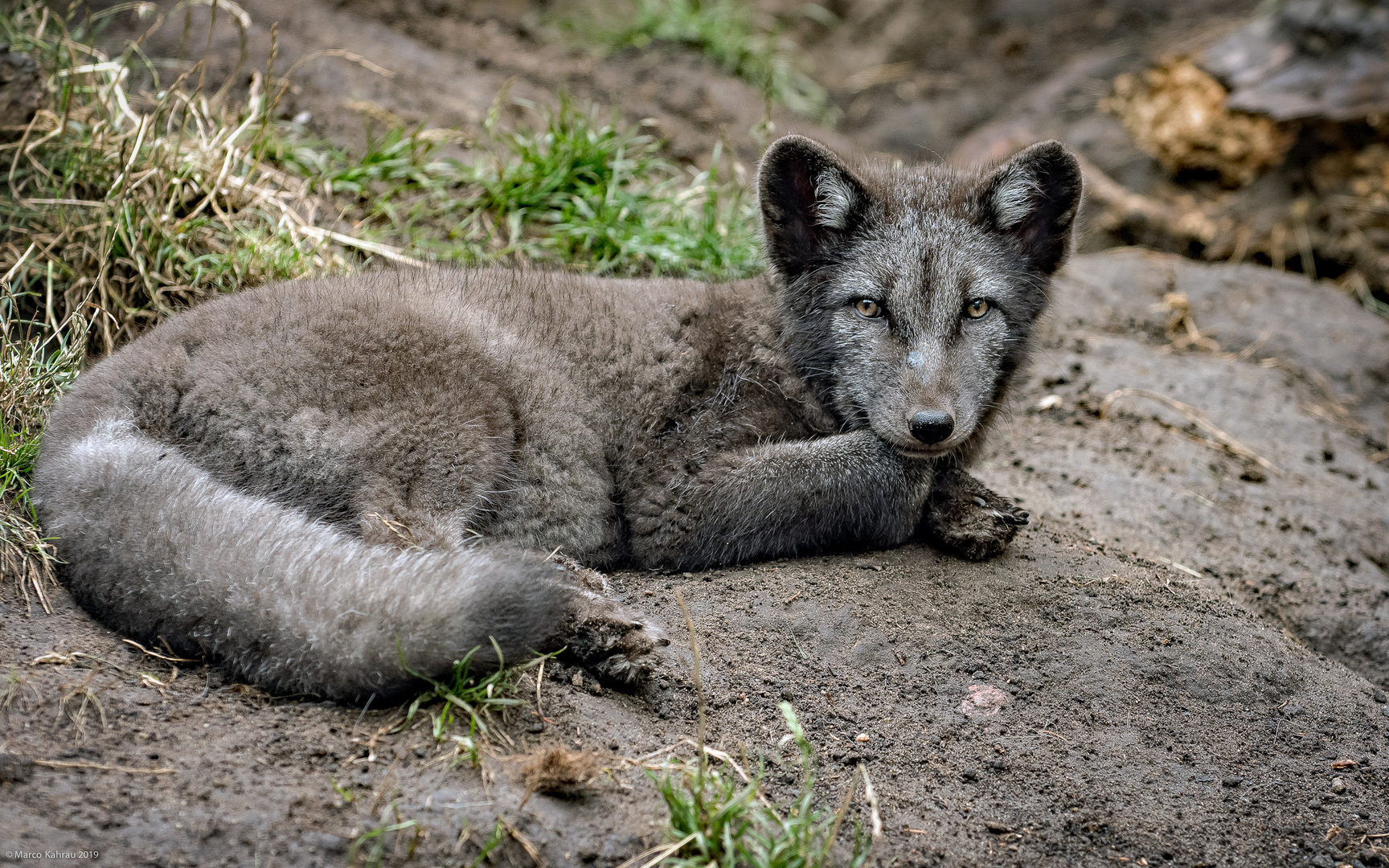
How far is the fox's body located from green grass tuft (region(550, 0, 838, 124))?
4.47 m

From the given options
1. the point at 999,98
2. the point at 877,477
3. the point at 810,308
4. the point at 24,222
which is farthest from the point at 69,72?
the point at 999,98

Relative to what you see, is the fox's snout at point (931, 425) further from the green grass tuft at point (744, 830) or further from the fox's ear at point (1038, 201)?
the green grass tuft at point (744, 830)

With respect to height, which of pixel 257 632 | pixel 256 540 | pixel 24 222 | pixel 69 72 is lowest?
pixel 257 632

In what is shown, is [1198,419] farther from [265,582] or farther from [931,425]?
[265,582]

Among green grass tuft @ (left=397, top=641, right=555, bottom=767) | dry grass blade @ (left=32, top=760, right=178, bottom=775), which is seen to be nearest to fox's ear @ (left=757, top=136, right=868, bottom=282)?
Answer: green grass tuft @ (left=397, top=641, right=555, bottom=767)

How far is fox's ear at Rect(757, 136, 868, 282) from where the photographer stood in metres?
3.92

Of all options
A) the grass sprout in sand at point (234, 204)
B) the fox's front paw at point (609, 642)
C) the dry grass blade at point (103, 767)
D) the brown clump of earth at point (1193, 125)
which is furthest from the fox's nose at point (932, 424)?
the brown clump of earth at point (1193, 125)

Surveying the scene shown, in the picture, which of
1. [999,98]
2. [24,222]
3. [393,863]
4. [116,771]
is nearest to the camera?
[393,863]

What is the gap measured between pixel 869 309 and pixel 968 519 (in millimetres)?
896

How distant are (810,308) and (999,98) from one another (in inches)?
235

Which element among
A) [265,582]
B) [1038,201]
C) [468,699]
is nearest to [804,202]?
[1038,201]

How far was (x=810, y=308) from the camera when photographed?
404 cm

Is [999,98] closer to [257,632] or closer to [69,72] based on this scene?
[69,72]

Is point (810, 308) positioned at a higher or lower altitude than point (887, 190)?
lower
